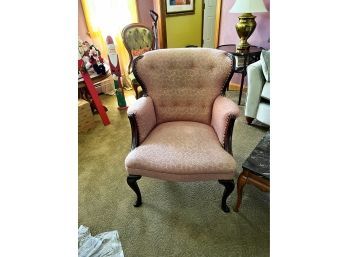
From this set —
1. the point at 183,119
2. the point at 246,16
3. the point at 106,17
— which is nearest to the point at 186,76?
the point at 183,119

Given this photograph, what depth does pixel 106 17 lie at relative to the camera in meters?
3.08

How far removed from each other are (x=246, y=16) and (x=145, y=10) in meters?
1.77

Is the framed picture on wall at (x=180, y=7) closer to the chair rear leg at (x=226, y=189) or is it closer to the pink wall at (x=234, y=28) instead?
the pink wall at (x=234, y=28)

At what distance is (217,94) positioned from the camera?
5.10 ft

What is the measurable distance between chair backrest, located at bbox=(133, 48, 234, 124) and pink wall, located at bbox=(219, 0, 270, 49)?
1.58m

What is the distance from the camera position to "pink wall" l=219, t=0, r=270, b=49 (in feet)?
8.83

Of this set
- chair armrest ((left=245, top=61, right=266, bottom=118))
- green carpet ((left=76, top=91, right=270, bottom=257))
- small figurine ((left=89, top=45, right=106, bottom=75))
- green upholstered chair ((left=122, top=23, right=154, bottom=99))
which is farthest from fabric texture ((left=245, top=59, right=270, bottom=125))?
small figurine ((left=89, top=45, right=106, bottom=75))

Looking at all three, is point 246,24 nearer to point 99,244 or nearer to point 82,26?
point 82,26

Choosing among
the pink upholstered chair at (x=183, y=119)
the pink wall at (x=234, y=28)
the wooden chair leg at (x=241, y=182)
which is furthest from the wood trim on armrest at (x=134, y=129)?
the pink wall at (x=234, y=28)

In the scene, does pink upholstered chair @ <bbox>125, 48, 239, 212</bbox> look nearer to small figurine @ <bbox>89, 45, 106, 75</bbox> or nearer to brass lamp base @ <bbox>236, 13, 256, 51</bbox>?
small figurine @ <bbox>89, 45, 106, 75</bbox>
